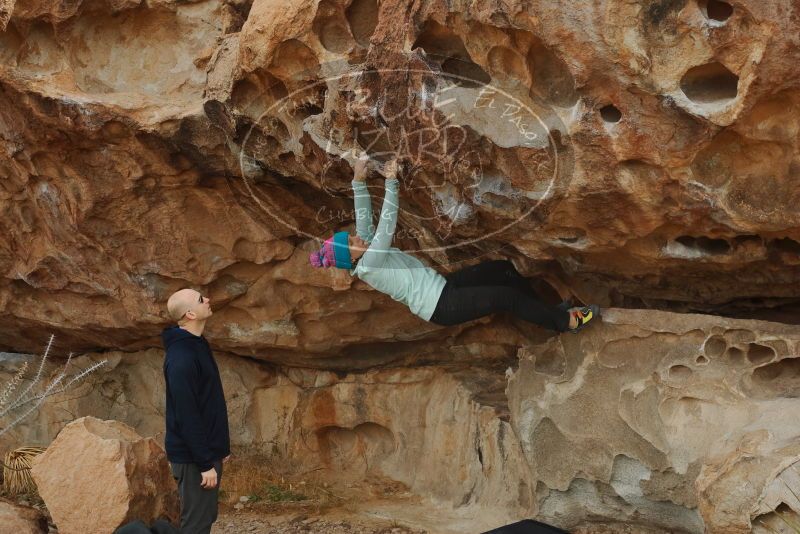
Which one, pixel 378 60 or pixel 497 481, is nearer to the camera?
pixel 378 60

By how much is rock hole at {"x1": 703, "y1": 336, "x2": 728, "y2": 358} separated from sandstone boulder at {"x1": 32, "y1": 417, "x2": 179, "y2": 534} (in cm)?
236

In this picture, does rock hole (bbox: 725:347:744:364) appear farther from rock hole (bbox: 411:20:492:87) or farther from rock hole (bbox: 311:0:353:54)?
rock hole (bbox: 311:0:353:54)

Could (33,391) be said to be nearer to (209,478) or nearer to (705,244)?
(209,478)

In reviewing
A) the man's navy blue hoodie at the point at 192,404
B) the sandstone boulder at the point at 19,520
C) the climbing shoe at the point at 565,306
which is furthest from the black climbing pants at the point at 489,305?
the sandstone boulder at the point at 19,520

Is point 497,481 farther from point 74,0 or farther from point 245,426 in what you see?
point 74,0

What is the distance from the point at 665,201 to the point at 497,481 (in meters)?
2.00

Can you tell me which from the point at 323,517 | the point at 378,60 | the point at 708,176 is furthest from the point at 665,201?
the point at 323,517

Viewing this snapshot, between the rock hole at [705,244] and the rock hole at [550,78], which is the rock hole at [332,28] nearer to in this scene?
the rock hole at [550,78]

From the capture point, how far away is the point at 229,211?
5199 millimetres

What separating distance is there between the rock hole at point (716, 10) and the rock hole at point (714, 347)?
4.48 feet

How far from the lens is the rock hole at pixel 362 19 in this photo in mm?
4051

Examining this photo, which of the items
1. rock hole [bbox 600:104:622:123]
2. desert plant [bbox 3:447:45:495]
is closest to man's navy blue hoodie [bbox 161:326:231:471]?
rock hole [bbox 600:104:622:123]

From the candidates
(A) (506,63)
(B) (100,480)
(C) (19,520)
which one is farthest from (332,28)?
(C) (19,520)

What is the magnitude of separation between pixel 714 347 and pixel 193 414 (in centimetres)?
209
